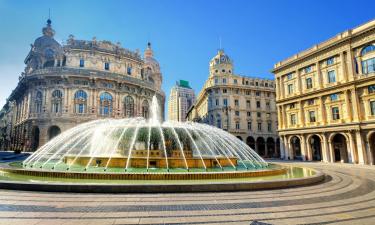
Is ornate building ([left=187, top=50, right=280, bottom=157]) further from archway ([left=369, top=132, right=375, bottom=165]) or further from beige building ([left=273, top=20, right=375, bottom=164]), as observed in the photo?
archway ([left=369, top=132, right=375, bottom=165])

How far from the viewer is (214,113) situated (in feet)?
171

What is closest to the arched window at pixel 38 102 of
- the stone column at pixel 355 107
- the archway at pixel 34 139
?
the archway at pixel 34 139

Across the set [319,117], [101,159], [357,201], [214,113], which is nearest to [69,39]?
[214,113]

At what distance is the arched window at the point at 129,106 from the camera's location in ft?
180

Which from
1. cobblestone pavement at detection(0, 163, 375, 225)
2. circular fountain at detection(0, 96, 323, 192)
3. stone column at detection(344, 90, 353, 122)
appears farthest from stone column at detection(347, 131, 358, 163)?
Answer: cobblestone pavement at detection(0, 163, 375, 225)

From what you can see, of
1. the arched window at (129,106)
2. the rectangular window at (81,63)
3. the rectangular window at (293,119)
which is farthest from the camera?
the arched window at (129,106)

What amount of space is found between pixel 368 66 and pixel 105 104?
4586cm

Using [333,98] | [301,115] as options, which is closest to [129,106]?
[301,115]

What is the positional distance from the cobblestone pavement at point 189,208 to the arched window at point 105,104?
144 feet

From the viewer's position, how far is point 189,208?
6.96 meters

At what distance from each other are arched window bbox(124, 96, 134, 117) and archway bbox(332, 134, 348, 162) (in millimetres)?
40750

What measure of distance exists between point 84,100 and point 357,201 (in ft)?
164

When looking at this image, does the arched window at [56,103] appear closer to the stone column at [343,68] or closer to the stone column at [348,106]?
the stone column at [343,68]

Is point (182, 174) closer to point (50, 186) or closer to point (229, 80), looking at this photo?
point (50, 186)
